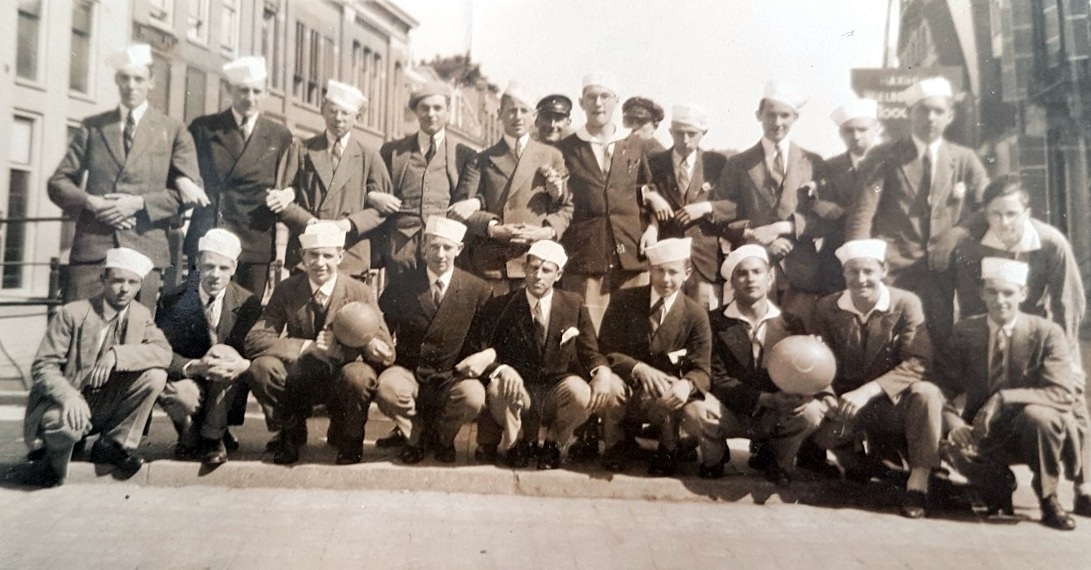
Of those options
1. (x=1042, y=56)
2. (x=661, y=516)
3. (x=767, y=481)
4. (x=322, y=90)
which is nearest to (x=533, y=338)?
(x=661, y=516)

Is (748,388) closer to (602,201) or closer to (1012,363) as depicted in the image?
(602,201)

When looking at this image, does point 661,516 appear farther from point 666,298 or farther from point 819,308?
point 819,308

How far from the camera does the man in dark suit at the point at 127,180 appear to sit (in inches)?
168

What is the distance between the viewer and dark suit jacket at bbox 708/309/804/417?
4195mm

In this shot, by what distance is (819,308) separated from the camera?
4.23 metres

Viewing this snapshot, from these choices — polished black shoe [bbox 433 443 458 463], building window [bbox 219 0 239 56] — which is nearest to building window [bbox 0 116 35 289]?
building window [bbox 219 0 239 56]

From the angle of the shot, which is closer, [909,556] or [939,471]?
[909,556]

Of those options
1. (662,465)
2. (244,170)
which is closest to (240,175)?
(244,170)

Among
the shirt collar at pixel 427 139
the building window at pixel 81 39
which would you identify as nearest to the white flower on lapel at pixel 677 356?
the shirt collar at pixel 427 139

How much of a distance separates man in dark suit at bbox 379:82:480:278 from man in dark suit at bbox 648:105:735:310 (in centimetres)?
114

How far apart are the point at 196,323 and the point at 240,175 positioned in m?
0.90

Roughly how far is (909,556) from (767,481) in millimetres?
786

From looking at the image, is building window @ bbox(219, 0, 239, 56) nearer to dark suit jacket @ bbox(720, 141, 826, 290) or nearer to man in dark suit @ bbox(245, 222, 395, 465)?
man in dark suit @ bbox(245, 222, 395, 465)

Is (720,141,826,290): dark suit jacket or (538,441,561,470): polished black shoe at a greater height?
(720,141,826,290): dark suit jacket
